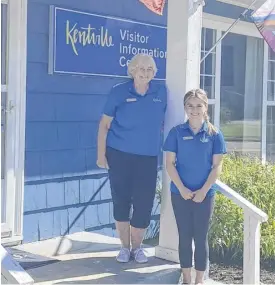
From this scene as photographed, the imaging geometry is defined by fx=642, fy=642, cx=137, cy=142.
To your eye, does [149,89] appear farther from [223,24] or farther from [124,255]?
[223,24]

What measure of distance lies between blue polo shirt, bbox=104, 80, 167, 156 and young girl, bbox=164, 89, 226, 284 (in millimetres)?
343

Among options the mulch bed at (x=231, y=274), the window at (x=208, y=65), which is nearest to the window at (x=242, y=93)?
the window at (x=208, y=65)

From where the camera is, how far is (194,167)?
4.40 meters

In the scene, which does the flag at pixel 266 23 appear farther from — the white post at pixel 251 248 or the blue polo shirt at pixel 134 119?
the white post at pixel 251 248

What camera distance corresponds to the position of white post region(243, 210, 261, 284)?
4.63m

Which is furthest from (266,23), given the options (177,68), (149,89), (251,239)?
(251,239)

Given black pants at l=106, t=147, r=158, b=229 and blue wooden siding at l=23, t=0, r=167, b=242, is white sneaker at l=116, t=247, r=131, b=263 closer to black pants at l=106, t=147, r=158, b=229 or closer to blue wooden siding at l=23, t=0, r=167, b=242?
black pants at l=106, t=147, r=158, b=229

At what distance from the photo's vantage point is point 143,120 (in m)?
4.74

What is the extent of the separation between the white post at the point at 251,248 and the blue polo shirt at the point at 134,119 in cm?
86

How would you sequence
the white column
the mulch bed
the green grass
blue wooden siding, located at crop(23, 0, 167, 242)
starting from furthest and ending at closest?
the green grass
blue wooden siding, located at crop(23, 0, 167, 242)
the mulch bed
the white column

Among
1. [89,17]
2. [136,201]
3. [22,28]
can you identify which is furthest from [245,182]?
[22,28]

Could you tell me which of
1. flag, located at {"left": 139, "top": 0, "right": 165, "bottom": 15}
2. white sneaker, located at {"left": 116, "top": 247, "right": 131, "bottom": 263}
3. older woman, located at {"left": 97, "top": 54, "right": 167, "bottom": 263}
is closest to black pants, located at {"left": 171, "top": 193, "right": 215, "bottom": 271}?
older woman, located at {"left": 97, "top": 54, "right": 167, "bottom": 263}

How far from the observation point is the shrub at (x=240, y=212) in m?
5.62

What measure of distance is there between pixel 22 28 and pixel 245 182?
258cm
